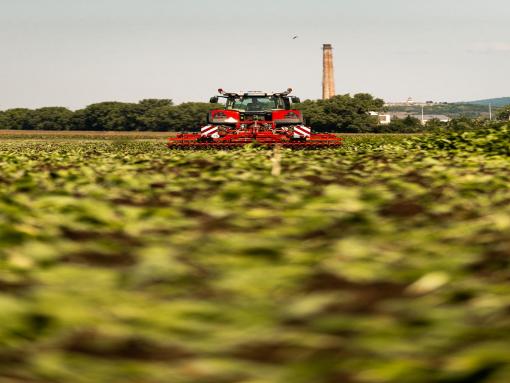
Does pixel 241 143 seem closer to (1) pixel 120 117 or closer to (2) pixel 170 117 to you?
(2) pixel 170 117

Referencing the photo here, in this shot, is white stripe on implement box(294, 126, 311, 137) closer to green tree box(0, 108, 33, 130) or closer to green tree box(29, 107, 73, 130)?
green tree box(29, 107, 73, 130)

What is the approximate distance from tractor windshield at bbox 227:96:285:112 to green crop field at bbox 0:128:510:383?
22.7 meters

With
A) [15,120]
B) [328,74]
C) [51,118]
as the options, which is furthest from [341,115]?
[15,120]

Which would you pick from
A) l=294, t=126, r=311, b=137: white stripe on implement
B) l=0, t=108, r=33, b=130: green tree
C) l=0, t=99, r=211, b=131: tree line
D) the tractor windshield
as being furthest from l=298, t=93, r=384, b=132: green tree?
l=294, t=126, r=311, b=137: white stripe on implement

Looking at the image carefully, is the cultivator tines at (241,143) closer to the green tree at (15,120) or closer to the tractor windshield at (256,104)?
the tractor windshield at (256,104)

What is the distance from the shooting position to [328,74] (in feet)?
501

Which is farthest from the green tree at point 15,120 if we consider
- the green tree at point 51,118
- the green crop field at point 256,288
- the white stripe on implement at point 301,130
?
the green crop field at point 256,288

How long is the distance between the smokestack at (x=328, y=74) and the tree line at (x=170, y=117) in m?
16.1

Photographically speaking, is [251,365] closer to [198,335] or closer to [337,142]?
[198,335]

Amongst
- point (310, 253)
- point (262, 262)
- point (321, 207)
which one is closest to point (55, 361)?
point (262, 262)

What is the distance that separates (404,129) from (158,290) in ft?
409

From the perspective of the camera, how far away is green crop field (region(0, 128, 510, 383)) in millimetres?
2707

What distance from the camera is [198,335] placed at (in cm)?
303

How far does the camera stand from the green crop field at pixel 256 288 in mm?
2707
